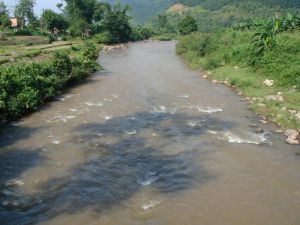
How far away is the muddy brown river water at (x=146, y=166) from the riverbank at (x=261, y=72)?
3.50 feet

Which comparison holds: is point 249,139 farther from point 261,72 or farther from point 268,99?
point 261,72

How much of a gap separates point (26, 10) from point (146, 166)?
198ft

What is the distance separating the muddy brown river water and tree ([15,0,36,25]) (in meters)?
49.4

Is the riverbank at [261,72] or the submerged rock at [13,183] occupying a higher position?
the riverbank at [261,72]

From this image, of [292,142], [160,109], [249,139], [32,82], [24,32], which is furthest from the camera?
[24,32]

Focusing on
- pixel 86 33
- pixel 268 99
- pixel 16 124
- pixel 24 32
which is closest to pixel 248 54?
pixel 268 99

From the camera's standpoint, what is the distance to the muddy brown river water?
31.8ft

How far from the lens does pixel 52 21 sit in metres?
58.0

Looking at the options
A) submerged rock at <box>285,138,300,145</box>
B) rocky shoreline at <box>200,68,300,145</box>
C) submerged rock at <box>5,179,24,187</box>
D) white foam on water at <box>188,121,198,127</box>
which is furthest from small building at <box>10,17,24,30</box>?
submerged rock at <box>285,138,300,145</box>

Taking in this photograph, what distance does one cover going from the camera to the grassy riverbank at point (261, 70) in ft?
58.7

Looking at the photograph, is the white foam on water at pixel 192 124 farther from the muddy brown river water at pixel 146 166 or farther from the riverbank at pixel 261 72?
the riverbank at pixel 261 72

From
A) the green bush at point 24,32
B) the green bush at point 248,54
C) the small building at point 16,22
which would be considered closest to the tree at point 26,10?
the small building at point 16,22

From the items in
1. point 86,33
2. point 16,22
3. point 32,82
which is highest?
point 16,22

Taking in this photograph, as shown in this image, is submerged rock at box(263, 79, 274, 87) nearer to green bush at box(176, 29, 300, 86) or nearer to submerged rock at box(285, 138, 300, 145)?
green bush at box(176, 29, 300, 86)
